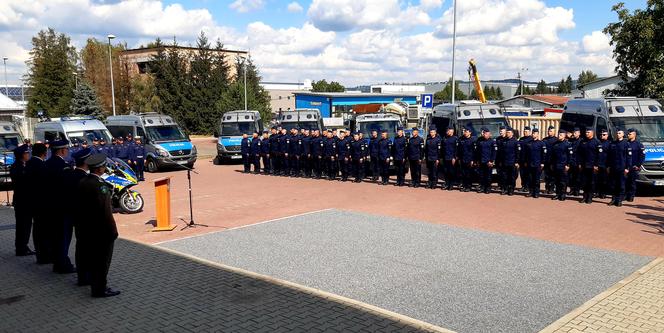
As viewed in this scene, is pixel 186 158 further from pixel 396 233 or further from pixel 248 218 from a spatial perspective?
pixel 396 233

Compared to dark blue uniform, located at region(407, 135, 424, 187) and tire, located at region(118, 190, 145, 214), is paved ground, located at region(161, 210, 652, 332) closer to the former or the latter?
tire, located at region(118, 190, 145, 214)

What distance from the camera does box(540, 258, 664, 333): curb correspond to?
5535mm

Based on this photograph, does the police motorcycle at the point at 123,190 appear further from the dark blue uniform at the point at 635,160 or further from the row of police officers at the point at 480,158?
the dark blue uniform at the point at 635,160

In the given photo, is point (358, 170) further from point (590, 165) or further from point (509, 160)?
point (590, 165)

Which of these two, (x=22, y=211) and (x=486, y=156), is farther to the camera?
(x=486, y=156)

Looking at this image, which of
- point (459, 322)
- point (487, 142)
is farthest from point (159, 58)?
point (459, 322)

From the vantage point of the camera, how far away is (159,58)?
5012 cm

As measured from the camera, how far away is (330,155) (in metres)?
18.4

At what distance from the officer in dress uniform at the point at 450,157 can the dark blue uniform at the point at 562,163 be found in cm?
285

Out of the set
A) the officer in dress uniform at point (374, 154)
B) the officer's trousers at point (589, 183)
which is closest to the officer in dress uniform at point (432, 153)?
the officer in dress uniform at point (374, 154)

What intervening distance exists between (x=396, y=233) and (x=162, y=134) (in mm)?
15542

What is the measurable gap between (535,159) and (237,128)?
14773 mm

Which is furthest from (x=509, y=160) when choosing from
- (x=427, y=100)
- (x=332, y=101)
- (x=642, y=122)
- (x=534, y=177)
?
(x=332, y=101)

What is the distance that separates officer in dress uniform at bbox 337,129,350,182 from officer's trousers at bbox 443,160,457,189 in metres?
3.60
